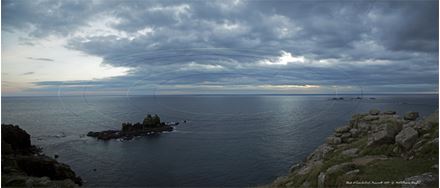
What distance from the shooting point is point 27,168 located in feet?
123

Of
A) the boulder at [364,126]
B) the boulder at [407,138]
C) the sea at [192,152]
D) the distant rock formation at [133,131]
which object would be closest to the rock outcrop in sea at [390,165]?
the boulder at [407,138]

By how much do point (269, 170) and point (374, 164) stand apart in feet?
120

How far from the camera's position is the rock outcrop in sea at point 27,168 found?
2177cm

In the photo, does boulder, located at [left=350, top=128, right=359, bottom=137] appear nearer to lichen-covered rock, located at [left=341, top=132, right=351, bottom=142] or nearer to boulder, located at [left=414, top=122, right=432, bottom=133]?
lichen-covered rock, located at [left=341, top=132, right=351, bottom=142]

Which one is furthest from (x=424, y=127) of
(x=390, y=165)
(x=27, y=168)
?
(x=27, y=168)

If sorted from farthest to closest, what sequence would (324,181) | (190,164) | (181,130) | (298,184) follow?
(181,130)
(190,164)
(298,184)
(324,181)

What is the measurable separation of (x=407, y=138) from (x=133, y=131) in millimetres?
82478

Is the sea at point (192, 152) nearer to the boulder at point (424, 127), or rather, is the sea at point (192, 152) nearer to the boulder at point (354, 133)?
the boulder at point (354, 133)

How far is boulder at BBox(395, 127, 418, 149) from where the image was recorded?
16981 mm

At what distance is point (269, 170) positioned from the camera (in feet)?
166

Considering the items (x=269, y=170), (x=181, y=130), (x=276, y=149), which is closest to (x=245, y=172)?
(x=269, y=170)

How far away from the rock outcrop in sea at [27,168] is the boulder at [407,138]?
75.7 ft

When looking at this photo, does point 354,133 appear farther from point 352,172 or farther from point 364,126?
point 352,172

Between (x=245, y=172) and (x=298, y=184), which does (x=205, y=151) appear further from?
(x=298, y=184)
